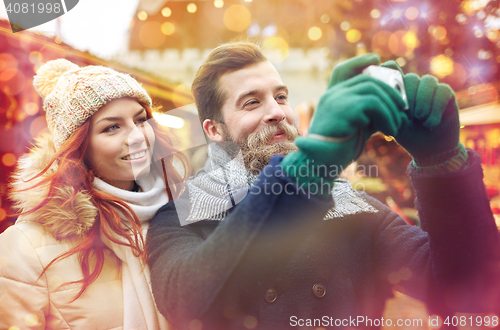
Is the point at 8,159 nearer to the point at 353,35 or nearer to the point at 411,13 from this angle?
the point at 353,35

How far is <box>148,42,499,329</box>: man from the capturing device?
2.20ft

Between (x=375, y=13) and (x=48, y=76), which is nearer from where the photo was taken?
(x=48, y=76)

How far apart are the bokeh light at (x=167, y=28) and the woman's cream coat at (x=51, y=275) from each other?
153 inches

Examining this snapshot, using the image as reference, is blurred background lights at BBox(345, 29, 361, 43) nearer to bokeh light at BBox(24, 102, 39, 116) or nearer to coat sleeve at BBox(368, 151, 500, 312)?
coat sleeve at BBox(368, 151, 500, 312)

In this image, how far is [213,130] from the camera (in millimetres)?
1386

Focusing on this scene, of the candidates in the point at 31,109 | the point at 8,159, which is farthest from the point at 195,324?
the point at 31,109

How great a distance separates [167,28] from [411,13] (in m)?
3.59

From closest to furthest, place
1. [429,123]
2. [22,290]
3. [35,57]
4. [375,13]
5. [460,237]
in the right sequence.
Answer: [429,123]
[460,237]
[22,290]
[35,57]
[375,13]

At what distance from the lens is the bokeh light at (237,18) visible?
3963mm

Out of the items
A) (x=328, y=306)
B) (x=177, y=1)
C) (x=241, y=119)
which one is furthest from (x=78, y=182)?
(x=177, y=1)

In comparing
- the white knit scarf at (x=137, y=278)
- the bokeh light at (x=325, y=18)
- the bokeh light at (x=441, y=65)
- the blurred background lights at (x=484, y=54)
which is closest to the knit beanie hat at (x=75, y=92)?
the white knit scarf at (x=137, y=278)

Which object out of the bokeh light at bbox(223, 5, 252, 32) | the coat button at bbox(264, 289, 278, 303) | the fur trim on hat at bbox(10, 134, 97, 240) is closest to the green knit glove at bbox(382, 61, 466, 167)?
the coat button at bbox(264, 289, 278, 303)

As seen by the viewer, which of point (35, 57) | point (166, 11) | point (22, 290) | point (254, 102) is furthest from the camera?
point (166, 11)

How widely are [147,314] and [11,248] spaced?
0.63 m
